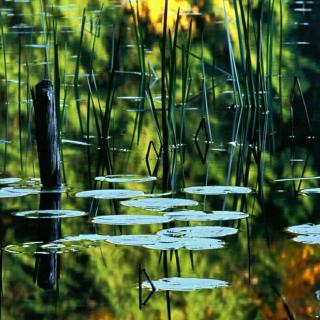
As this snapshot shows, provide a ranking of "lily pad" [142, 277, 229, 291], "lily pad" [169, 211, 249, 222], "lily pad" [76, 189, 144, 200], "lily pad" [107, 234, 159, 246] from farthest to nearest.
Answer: "lily pad" [76, 189, 144, 200] → "lily pad" [169, 211, 249, 222] → "lily pad" [107, 234, 159, 246] → "lily pad" [142, 277, 229, 291]

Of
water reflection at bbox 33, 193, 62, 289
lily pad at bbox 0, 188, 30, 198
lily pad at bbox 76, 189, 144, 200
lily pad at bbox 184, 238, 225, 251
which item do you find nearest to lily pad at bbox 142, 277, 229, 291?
lily pad at bbox 184, 238, 225, 251

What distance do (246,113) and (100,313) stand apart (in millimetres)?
3783

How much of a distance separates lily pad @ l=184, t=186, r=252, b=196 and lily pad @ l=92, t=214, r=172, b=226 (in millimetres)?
584

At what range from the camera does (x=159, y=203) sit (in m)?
4.63

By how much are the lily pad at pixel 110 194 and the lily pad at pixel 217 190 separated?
231mm

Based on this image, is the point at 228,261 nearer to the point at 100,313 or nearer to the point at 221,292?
the point at 221,292

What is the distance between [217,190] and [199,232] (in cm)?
77

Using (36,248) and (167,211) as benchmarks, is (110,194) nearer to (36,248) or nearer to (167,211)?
(167,211)

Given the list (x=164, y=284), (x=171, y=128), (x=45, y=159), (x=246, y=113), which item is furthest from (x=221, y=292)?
(x=246, y=113)

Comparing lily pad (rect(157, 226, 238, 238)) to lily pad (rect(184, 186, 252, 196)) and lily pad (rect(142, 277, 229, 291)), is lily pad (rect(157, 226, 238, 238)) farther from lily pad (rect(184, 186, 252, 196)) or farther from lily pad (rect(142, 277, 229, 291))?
lily pad (rect(184, 186, 252, 196))

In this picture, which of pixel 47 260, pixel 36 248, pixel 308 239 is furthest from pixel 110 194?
pixel 308 239

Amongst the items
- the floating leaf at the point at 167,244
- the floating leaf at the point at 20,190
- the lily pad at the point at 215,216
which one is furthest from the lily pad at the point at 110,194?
the floating leaf at the point at 167,244

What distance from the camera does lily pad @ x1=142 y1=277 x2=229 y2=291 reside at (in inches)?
140

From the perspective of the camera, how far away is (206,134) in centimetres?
652
